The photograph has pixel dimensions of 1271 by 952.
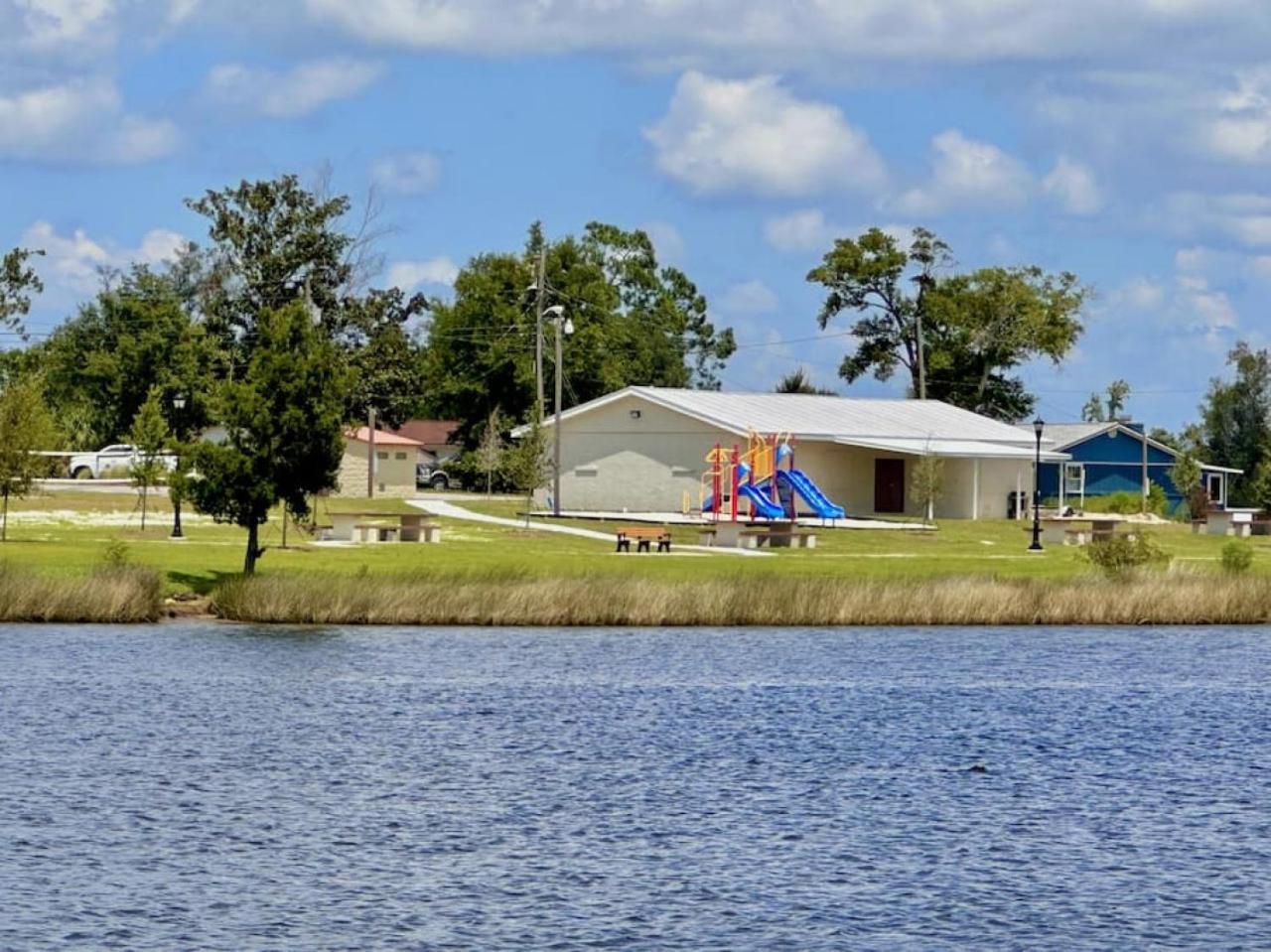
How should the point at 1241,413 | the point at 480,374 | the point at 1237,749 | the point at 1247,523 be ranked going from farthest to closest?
the point at 1241,413 → the point at 480,374 → the point at 1247,523 → the point at 1237,749

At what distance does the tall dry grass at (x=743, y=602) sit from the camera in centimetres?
4706

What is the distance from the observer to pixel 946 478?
3563 inches

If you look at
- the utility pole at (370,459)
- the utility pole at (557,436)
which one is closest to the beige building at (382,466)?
the utility pole at (370,459)

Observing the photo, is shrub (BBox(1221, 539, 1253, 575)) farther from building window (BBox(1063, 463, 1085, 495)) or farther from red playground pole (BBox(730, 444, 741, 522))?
building window (BBox(1063, 463, 1085, 495))

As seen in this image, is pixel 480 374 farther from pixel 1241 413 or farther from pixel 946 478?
pixel 1241 413

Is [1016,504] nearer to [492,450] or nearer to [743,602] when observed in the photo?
[492,450]

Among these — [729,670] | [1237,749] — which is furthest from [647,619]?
[1237,749]

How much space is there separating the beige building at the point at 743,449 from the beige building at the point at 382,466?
47.2 feet

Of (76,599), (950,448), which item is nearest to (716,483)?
(950,448)

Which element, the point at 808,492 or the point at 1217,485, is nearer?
the point at 808,492

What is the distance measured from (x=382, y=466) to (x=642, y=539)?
137 feet

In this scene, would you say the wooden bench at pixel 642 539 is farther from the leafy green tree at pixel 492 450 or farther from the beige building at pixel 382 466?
the beige building at pixel 382 466

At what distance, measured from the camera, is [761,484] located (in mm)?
80812

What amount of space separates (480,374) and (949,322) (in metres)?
27.4
